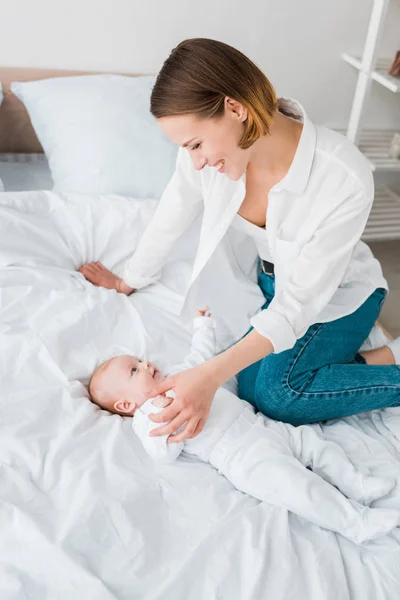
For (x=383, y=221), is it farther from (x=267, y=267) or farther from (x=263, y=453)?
(x=263, y=453)

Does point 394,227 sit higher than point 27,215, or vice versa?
point 27,215

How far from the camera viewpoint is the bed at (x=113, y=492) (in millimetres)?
933

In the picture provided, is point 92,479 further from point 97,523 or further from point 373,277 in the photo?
point 373,277

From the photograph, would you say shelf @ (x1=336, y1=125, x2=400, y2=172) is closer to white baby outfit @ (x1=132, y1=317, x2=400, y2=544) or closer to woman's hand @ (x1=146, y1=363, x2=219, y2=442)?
white baby outfit @ (x1=132, y1=317, x2=400, y2=544)

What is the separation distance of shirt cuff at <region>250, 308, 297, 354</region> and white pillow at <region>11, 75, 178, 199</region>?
0.72 m

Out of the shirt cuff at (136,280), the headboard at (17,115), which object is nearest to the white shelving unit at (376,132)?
the headboard at (17,115)

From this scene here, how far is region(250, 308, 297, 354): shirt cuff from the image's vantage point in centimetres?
117

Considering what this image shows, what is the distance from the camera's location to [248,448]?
3.85ft

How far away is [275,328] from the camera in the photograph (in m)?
1.17

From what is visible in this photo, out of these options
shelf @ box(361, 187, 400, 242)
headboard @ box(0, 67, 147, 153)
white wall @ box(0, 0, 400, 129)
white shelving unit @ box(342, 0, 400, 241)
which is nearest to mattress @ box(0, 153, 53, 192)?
headboard @ box(0, 67, 147, 153)

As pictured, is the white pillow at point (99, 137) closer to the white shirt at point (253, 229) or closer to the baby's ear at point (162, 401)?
the white shirt at point (253, 229)

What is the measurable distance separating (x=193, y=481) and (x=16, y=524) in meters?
0.31

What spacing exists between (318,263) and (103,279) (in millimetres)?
575

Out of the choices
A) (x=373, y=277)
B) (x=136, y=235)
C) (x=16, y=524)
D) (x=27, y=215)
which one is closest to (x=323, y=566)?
(x=16, y=524)
